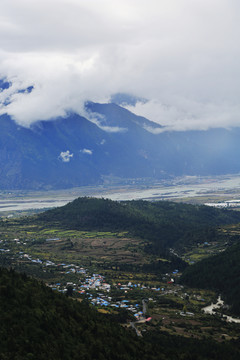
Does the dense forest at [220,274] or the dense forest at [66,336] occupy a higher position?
the dense forest at [66,336]

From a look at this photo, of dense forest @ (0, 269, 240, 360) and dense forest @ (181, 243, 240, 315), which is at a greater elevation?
dense forest @ (0, 269, 240, 360)

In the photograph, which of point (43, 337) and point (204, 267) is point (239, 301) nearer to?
point (204, 267)

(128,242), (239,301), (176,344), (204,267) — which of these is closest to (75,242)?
(128,242)

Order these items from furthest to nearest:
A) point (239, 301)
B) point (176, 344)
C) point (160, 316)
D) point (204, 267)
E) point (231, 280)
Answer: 1. point (204, 267)
2. point (231, 280)
3. point (239, 301)
4. point (160, 316)
5. point (176, 344)

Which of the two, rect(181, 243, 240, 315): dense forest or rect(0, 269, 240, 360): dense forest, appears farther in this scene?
rect(181, 243, 240, 315): dense forest

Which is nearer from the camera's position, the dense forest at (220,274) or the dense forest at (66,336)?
the dense forest at (66,336)
